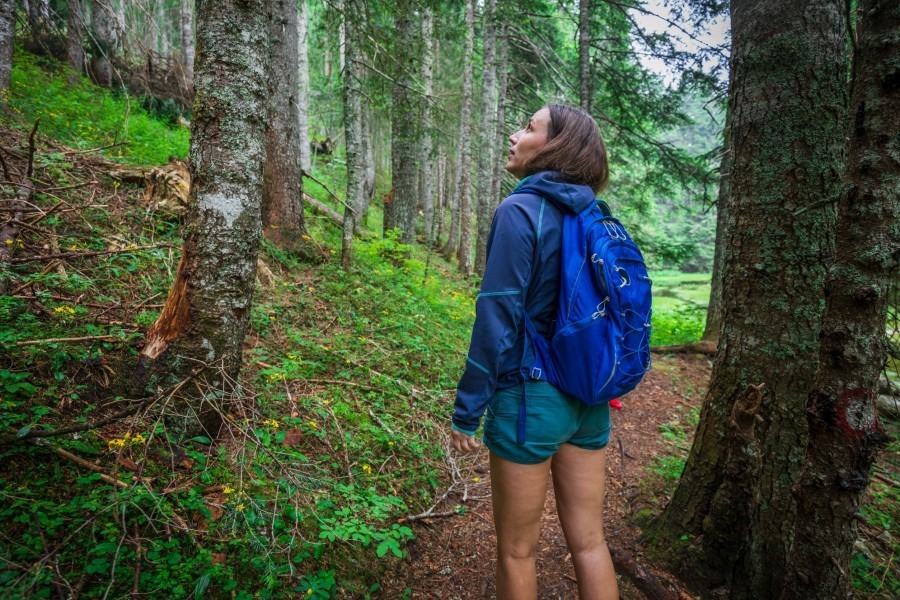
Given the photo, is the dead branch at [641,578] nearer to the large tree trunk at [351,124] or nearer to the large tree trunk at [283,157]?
the large tree trunk at [351,124]

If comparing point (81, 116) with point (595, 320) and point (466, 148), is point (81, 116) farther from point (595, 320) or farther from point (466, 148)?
point (595, 320)

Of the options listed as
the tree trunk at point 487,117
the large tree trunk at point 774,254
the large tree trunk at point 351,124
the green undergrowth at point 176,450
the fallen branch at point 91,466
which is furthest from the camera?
the tree trunk at point 487,117

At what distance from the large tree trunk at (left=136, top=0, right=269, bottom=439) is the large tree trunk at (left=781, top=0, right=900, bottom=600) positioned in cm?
284

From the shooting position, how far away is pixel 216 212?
2473 millimetres

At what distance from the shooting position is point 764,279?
95.9 inches

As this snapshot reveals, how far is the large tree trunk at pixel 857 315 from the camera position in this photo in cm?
158

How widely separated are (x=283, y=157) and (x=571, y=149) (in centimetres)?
513

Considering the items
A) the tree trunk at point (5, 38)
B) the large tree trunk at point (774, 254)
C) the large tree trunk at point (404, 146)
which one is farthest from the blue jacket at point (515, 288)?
the tree trunk at point (5, 38)

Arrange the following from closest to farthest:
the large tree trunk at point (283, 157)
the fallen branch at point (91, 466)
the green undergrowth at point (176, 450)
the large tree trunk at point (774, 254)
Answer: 1. the green undergrowth at point (176, 450)
2. the fallen branch at point (91, 466)
3. the large tree trunk at point (774, 254)
4. the large tree trunk at point (283, 157)

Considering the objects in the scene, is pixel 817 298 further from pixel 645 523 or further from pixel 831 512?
pixel 645 523

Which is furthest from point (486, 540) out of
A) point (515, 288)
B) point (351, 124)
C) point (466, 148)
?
point (466, 148)

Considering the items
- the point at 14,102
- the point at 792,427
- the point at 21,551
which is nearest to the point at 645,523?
the point at 792,427

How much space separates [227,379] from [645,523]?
9.66ft

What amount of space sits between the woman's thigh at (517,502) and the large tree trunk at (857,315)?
1.12m
